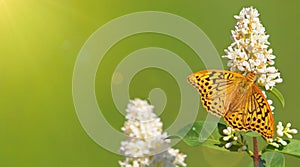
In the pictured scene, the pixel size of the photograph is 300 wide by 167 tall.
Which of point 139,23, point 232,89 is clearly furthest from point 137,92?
point 232,89

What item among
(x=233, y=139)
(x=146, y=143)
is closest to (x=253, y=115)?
(x=233, y=139)

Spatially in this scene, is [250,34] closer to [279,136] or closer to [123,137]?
[279,136]

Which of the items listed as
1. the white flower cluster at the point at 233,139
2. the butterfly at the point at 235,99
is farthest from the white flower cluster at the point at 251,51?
the white flower cluster at the point at 233,139

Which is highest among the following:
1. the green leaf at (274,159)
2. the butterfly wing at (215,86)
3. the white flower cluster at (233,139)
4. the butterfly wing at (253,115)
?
the butterfly wing at (215,86)

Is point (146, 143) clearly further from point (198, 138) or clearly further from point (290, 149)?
point (290, 149)

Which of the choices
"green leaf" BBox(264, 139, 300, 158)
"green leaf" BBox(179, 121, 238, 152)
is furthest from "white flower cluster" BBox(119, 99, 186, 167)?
"green leaf" BBox(264, 139, 300, 158)

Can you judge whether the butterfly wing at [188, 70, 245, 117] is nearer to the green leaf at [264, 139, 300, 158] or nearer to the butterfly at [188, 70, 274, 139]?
the butterfly at [188, 70, 274, 139]

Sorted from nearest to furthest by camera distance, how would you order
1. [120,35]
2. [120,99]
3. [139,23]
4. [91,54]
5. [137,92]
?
[120,99] → [137,92] → [91,54] → [120,35] → [139,23]

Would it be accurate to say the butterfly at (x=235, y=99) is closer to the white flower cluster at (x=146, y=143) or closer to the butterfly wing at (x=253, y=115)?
the butterfly wing at (x=253, y=115)
